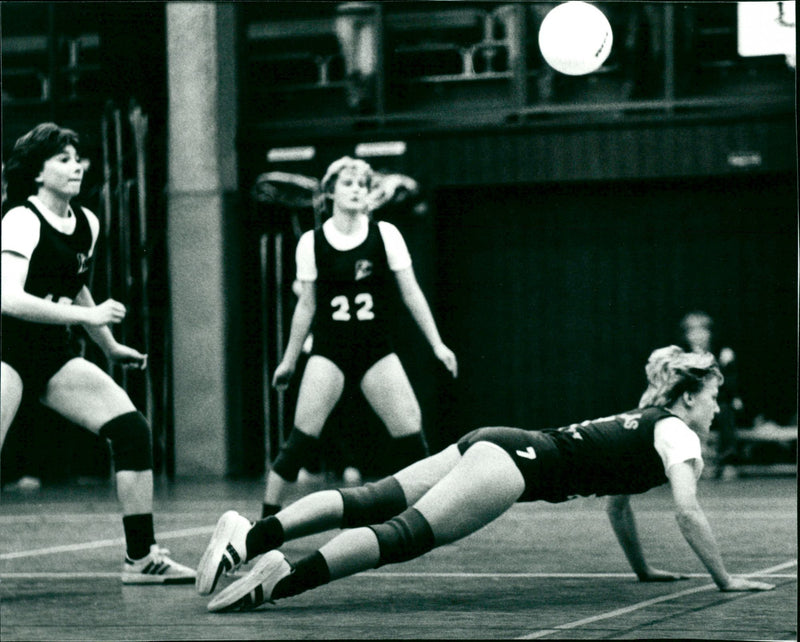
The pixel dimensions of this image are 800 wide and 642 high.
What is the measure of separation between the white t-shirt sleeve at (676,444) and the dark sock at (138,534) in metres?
2.10

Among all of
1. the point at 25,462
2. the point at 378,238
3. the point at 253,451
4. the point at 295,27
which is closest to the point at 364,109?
the point at 295,27

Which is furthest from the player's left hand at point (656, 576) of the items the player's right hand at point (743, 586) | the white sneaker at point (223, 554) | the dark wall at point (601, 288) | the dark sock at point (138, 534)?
the dark wall at point (601, 288)

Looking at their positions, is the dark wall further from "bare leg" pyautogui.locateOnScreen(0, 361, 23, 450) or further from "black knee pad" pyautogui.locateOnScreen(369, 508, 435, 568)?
"black knee pad" pyautogui.locateOnScreen(369, 508, 435, 568)

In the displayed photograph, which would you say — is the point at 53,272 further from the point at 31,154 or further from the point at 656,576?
the point at 656,576

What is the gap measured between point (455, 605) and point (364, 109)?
10.6m

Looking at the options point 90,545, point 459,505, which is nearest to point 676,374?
point 459,505

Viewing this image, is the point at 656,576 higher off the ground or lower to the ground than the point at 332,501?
lower

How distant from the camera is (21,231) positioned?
592cm

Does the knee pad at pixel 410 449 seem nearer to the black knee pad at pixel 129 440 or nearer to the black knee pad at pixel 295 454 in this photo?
the black knee pad at pixel 295 454

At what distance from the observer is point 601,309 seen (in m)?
15.9

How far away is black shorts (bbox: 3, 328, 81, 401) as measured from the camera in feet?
19.9

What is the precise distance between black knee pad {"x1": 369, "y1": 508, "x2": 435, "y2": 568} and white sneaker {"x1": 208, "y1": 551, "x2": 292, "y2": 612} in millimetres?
313

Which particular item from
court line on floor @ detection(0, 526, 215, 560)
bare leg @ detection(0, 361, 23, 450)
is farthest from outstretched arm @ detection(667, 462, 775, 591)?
court line on floor @ detection(0, 526, 215, 560)

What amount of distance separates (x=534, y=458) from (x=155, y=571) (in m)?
1.85
